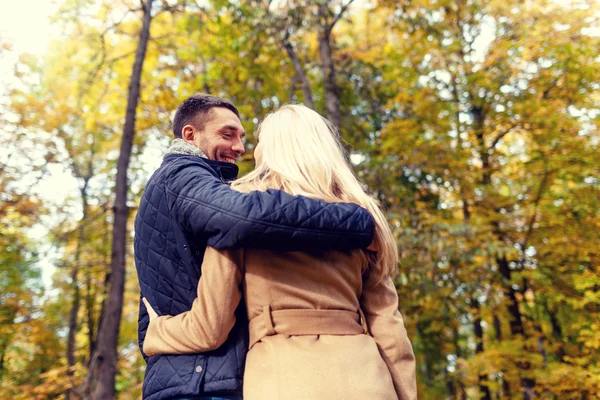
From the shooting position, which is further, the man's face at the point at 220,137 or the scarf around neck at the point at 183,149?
the man's face at the point at 220,137

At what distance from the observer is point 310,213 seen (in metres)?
1.34

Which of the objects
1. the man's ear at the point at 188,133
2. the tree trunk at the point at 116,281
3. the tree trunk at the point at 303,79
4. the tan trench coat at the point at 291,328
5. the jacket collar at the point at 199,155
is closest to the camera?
the tan trench coat at the point at 291,328

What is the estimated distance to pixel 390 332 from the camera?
5.13ft

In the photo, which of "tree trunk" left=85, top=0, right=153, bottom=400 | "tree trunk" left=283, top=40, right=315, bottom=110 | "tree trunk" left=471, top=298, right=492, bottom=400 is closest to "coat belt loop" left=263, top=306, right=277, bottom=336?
"tree trunk" left=85, top=0, right=153, bottom=400

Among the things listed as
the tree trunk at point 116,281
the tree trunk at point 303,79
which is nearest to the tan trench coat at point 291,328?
the tree trunk at point 116,281

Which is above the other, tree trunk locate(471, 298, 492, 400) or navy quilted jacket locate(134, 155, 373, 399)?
navy quilted jacket locate(134, 155, 373, 399)

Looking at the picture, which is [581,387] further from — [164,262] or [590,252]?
[164,262]

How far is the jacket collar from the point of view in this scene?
179 cm

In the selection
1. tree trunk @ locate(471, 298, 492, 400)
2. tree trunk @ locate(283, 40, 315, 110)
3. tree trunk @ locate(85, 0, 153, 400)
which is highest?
tree trunk @ locate(283, 40, 315, 110)

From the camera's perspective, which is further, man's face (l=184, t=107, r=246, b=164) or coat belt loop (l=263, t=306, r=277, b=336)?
man's face (l=184, t=107, r=246, b=164)

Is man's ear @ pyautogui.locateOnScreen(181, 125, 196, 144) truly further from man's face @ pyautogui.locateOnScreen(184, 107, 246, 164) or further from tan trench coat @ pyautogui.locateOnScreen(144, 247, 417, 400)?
tan trench coat @ pyautogui.locateOnScreen(144, 247, 417, 400)

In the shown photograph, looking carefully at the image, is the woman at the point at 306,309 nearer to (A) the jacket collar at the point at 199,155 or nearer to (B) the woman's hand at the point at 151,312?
(B) the woman's hand at the point at 151,312

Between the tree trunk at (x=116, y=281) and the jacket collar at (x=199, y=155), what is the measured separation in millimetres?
4233

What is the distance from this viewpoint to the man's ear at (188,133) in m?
1.97
